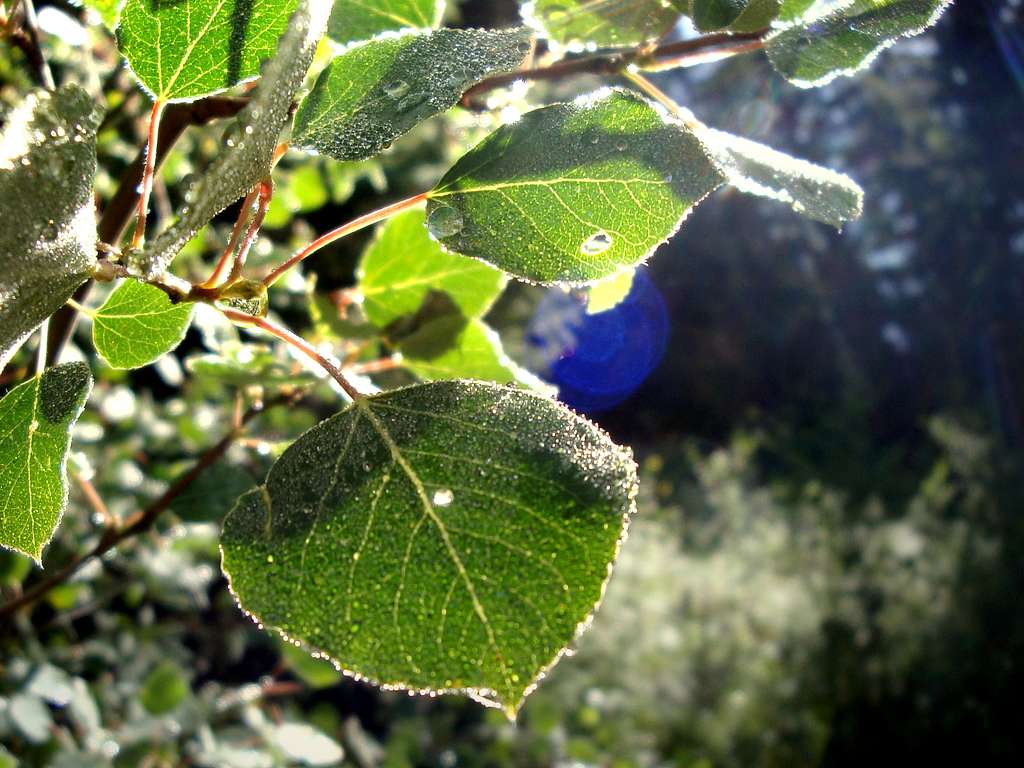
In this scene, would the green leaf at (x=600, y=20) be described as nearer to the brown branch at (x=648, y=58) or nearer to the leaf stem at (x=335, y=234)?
the brown branch at (x=648, y=58)

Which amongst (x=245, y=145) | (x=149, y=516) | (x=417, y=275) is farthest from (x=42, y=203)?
(x=149, y=516)

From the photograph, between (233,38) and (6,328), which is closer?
(6,328)

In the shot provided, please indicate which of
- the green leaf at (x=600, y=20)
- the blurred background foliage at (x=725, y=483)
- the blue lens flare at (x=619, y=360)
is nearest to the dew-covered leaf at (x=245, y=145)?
the green leaf at (x=600, y=20)

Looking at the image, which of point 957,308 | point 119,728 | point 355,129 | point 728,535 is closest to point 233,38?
point 355,129

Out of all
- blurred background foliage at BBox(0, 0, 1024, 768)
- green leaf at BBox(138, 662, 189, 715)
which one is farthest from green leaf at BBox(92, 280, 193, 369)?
green leaf at BBox(138, 662, 189, 715)

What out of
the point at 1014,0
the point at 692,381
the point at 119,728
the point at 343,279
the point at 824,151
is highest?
the point at 119,728

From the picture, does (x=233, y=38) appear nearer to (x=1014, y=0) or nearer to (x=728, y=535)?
(x=728, y=535)

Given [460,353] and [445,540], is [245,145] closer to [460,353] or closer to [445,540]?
[445,540]
